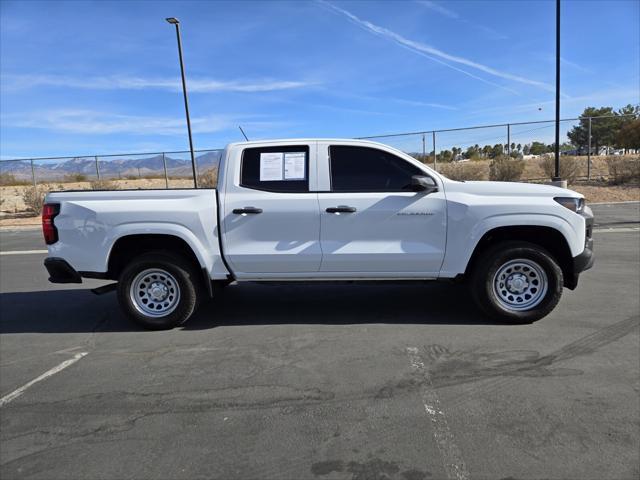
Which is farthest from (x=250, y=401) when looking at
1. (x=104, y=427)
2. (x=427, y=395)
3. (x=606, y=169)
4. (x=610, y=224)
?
(x=606, y=169)

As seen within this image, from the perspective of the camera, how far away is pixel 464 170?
72.6 feet

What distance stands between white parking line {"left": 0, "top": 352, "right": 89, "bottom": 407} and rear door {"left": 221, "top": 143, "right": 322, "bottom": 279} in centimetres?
175

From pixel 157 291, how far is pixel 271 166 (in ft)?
6.18

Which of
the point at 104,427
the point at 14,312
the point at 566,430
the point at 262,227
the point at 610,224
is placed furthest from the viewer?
the point at 610,224

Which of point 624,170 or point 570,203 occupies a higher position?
point 624,170

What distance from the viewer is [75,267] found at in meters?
5.32

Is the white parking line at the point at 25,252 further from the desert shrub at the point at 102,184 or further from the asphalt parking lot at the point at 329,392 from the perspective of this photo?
the desert shrub at the point at 102,184

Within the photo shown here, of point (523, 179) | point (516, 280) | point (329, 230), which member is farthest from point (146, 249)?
point (523, 179)

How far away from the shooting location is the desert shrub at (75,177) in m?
28.4

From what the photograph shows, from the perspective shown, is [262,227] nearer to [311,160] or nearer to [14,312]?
[311,160]

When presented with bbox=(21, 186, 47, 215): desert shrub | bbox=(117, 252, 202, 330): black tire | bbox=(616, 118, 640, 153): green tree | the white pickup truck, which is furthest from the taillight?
bbox=(616, 118, 640, 153): green tree

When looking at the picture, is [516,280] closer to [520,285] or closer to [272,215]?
[520,285]

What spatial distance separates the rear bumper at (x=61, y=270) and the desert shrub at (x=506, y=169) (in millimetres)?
19693

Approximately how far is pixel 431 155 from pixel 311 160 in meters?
19.5
